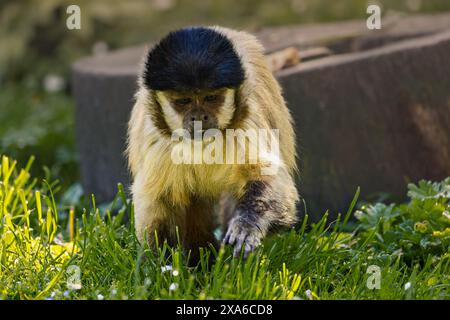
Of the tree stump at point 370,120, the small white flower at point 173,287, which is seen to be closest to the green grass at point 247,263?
the small white flower at point 173,287

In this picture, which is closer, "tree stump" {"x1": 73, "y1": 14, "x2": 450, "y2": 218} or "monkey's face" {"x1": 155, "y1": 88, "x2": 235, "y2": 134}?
"monkey's face" {"x1": 155, "y1": 88, "x2": 235, "y2": 134}

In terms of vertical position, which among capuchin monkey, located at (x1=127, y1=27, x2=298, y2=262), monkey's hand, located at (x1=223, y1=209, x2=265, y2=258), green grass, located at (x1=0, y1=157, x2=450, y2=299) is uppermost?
capuchin monkey, located at (x1=127, y1=27, x2=298, y2=262)

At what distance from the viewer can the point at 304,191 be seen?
5434 millimetres

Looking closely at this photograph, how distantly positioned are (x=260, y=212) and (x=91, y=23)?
221 inches

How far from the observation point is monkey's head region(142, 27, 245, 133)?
3844 mm

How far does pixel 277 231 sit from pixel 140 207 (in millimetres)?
653

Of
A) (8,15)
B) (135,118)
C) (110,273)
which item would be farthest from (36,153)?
(110,273)

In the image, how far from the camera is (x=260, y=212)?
13.2ft

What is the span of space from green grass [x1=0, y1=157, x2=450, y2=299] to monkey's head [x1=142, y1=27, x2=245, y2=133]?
0.60m

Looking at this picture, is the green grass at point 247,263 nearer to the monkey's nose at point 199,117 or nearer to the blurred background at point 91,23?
the monkey's nose at point 199,117

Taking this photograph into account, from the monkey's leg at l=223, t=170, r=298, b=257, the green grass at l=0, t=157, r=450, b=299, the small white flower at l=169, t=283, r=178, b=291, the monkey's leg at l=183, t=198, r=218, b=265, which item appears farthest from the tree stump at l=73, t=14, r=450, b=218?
the small white flower at l=169, t=283, r=178, b=291

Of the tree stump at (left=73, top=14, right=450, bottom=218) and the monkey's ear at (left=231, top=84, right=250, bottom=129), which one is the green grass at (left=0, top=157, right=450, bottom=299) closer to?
the monkey's ear at (left=231, top=84, right=250, bottom=129)

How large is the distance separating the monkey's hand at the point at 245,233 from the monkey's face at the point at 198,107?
42 cm

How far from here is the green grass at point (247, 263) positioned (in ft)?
12.0
